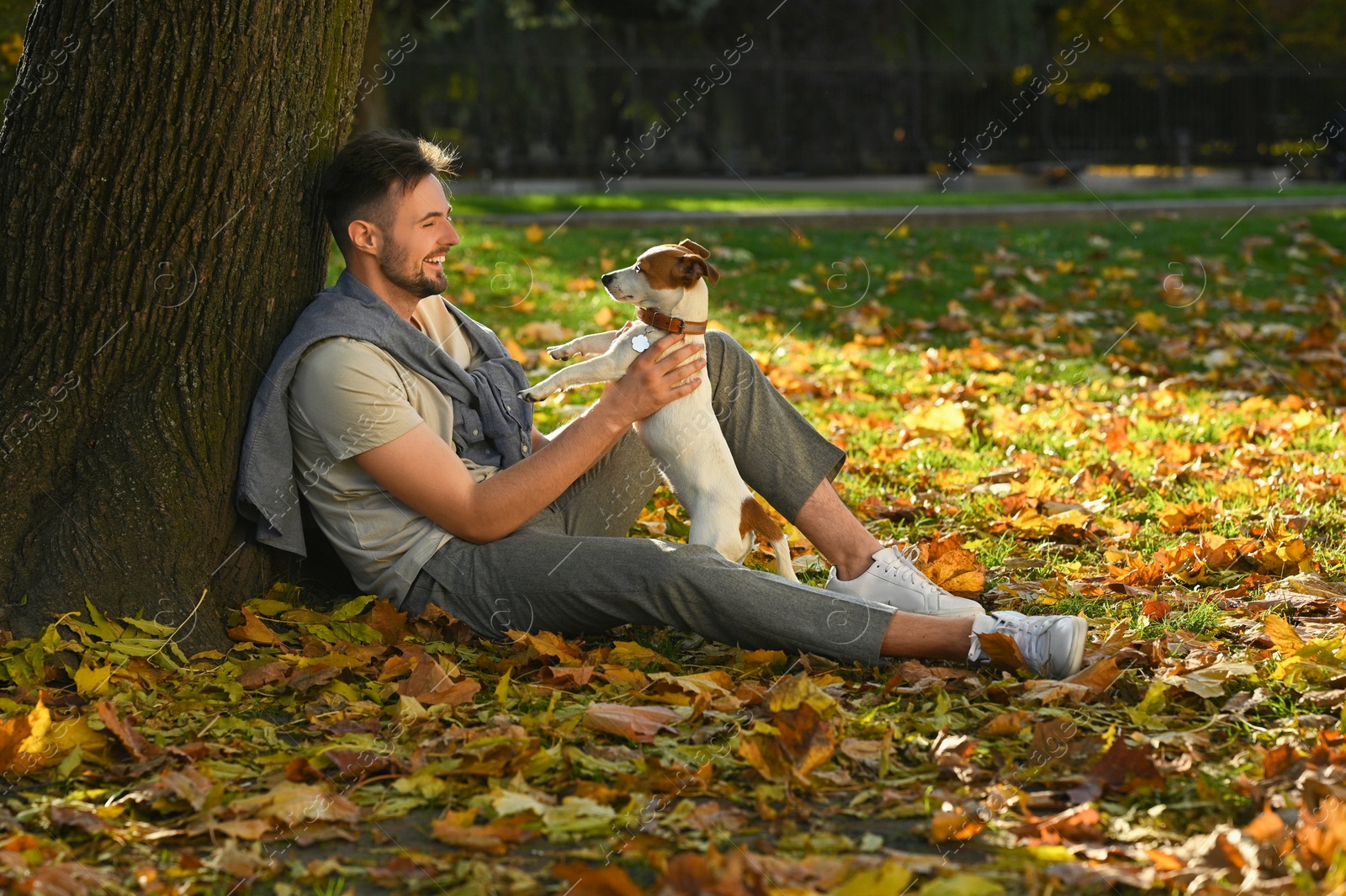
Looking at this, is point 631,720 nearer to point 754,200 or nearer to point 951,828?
point 951,828

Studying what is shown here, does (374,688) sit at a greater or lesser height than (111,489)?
lesser

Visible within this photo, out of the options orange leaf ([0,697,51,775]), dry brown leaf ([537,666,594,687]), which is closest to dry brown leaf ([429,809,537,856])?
dry brown leaf ([537,666,594,687])

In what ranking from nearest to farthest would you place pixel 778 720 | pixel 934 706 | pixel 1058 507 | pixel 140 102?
pixel 778 720
pixel 934 706
pixel 140 102
pixel 1058 507

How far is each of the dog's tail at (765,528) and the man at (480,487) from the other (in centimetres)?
10

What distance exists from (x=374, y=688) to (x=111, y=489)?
2.77ft

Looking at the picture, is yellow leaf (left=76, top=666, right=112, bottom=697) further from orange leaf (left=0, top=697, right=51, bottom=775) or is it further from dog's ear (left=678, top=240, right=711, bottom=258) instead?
dog's ear (left=678, top=240, right=711, bottom=258)

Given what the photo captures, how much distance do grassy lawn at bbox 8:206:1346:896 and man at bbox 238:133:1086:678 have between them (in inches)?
3.8

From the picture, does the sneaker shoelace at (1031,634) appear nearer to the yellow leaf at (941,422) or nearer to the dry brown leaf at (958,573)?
the dry brown leaf at (958,573)

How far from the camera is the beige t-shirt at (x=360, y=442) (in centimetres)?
323

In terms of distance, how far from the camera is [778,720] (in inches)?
106

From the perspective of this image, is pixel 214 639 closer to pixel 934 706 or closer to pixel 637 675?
pixel 637 675

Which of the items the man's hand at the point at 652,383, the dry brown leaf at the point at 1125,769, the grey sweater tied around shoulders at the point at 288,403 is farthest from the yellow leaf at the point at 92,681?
the dry brown leaf at the point at 1125,769

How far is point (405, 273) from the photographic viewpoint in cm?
345

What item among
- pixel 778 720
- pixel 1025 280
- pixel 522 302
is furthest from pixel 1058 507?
pixel 1025 280
